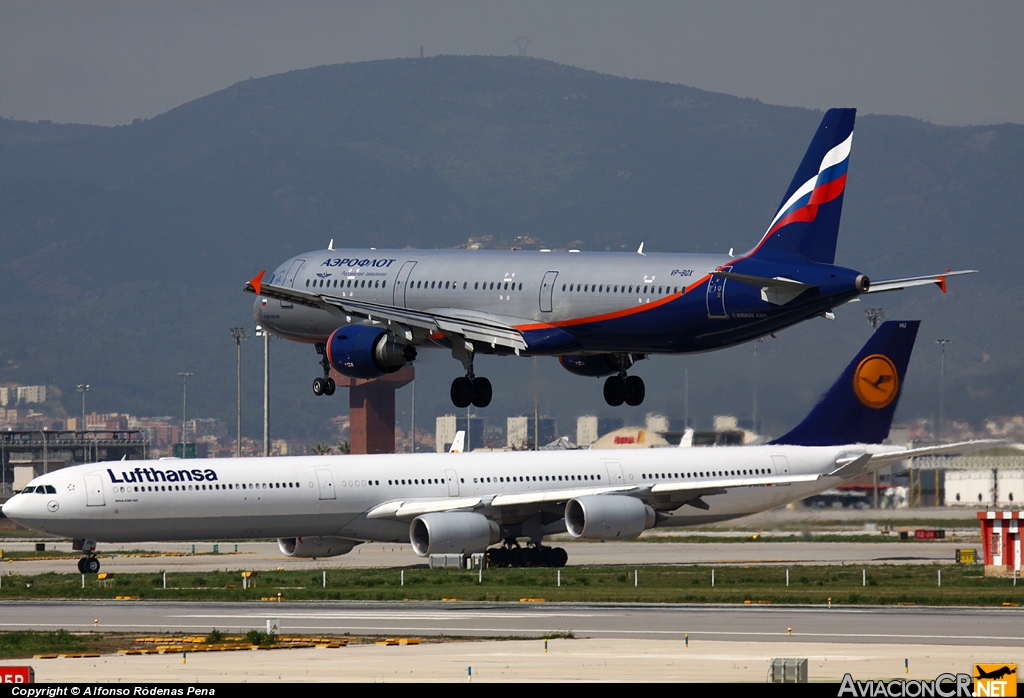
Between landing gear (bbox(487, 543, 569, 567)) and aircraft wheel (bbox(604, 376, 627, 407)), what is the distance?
29932 millimetres

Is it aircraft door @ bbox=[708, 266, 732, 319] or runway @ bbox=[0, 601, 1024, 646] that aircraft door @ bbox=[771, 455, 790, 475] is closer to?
runway @ bbox=[0, 601, 1024, 646]

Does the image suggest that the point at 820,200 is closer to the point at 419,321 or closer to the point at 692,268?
the point at 692,268

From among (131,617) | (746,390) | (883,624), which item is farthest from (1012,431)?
(131,617)

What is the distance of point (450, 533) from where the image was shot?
85.2m

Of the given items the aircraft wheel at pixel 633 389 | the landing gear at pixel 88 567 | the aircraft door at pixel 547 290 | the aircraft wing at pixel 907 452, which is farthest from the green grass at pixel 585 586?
the aircraft door at pixel 547 290

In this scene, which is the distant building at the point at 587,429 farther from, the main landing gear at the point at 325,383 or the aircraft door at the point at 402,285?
the aircraft door at the point at 402,285

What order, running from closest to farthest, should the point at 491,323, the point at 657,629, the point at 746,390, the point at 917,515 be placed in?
the point at 657,629 < the point at 491,323 < the point at 746,390 < the point at 917,515

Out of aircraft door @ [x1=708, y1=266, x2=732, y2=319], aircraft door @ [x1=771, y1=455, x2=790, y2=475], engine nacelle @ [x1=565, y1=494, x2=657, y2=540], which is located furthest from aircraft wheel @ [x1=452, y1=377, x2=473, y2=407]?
aircraft door @ [x1=771, y1=455, x2=790, y2=475]

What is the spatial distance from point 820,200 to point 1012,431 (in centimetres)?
5975

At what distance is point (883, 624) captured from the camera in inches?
2184

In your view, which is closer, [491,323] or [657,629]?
[657,629]

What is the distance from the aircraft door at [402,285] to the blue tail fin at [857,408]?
45.5m

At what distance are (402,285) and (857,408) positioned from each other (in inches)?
1894

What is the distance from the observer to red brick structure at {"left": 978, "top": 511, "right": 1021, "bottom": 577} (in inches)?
3078
